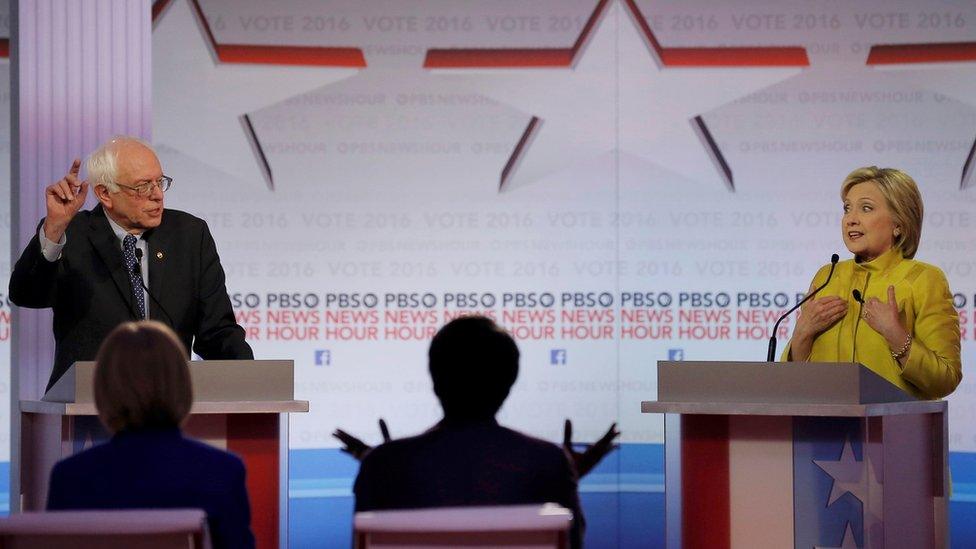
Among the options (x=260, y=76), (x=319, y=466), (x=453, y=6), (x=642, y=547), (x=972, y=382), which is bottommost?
(x=642, y=547)

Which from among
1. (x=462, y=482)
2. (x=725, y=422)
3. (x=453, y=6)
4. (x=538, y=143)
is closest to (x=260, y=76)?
(x=453, y=6)

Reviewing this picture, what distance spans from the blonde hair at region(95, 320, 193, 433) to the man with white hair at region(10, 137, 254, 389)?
51.6 inches

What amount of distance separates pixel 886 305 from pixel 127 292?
2.12m

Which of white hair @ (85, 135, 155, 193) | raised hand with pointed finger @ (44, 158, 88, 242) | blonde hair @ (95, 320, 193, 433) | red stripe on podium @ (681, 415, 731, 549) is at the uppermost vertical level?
white hair @ (85, 135, 155, 193)

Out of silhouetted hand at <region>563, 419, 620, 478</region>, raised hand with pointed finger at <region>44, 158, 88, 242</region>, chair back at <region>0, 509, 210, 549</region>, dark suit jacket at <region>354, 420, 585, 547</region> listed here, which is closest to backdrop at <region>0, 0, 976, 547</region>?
raised hand with pointed finger at <region>44, 158, 88, 242</region>

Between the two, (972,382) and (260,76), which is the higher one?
(260,76)

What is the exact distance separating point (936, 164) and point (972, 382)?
101 cm

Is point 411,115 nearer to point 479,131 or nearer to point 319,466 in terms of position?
point 479,131

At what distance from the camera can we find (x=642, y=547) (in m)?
5.66

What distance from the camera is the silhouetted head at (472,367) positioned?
2.19 metres

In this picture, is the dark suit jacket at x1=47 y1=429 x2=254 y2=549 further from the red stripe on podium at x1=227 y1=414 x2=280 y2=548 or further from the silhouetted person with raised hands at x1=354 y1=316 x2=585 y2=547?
the red stripe on podium at x1=227 y1=414 x2=280 y2=548

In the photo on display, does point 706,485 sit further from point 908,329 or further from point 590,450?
point 908,329

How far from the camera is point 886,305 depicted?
3.39 m

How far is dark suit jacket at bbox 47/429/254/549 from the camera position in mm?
2012
